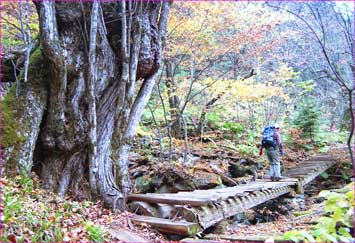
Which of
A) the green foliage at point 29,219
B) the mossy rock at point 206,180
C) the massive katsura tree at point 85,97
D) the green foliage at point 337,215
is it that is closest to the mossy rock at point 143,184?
the mossy rock at point 206,180

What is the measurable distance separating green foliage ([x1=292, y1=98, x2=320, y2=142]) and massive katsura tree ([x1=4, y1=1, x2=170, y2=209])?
1114 cm

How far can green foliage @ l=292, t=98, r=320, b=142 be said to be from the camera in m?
15.8

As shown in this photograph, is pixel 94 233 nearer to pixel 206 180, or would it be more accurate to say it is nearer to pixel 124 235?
pixel 124 235

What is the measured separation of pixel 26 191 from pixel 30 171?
75 centimetres

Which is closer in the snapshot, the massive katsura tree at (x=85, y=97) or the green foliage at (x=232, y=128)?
the massive katsura tree at (x=85, y=97)

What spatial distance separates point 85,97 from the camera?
6.29 meters

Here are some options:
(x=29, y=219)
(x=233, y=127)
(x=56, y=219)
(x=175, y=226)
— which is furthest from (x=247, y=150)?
(x=29, y=219)

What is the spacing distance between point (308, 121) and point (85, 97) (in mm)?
12809

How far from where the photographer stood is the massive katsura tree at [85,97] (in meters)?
5.82

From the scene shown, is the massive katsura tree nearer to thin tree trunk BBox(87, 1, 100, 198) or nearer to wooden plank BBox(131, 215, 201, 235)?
thin tree trunk BBox(87, 1, 100, 198)

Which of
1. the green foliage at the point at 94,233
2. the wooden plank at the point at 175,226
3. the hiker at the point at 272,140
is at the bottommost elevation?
the wooden plank at the point at 175,226

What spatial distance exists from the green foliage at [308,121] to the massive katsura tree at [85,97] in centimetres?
1114

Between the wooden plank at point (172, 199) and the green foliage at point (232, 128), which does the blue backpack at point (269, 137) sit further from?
the green foliage at point (232, 128)

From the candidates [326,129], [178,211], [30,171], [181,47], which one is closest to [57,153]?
[30,171]
